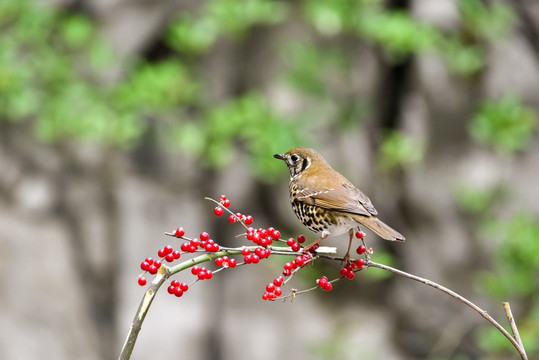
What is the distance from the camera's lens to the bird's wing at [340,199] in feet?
4.35

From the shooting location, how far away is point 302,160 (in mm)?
1510

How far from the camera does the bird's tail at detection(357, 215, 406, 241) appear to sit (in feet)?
3.81

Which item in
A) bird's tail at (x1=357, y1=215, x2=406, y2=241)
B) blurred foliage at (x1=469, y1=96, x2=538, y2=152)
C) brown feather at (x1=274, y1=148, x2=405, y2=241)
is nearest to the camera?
bird's tail at (x1=357, y1=215, x2=406, y2=241)

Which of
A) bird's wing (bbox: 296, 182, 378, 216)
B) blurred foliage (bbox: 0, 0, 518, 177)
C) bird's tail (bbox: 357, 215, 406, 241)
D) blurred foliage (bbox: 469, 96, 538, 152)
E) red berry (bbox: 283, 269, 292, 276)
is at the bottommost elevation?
red berry (bbox: 283, 269, 292, 276)

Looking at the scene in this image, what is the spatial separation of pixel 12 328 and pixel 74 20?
1626 mm

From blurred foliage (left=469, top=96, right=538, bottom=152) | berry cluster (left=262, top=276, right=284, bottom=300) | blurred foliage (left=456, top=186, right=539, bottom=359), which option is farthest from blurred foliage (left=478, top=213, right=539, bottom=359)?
berry cluster (left=262, top=276, right=284, bottom=300)

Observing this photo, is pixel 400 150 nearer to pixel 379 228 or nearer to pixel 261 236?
pixel 379 228

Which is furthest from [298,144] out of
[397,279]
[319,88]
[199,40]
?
[397,279]

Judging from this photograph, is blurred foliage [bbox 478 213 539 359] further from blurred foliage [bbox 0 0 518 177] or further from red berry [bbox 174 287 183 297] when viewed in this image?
red berry [bbox 174 287 183 297]

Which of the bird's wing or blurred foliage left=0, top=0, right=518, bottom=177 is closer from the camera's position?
the bird's wing

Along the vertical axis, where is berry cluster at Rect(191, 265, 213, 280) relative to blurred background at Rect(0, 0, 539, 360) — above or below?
below

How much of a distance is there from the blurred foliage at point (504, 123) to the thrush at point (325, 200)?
2.31m

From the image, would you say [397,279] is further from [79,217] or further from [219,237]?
[79,217]

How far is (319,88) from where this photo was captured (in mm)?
3686
